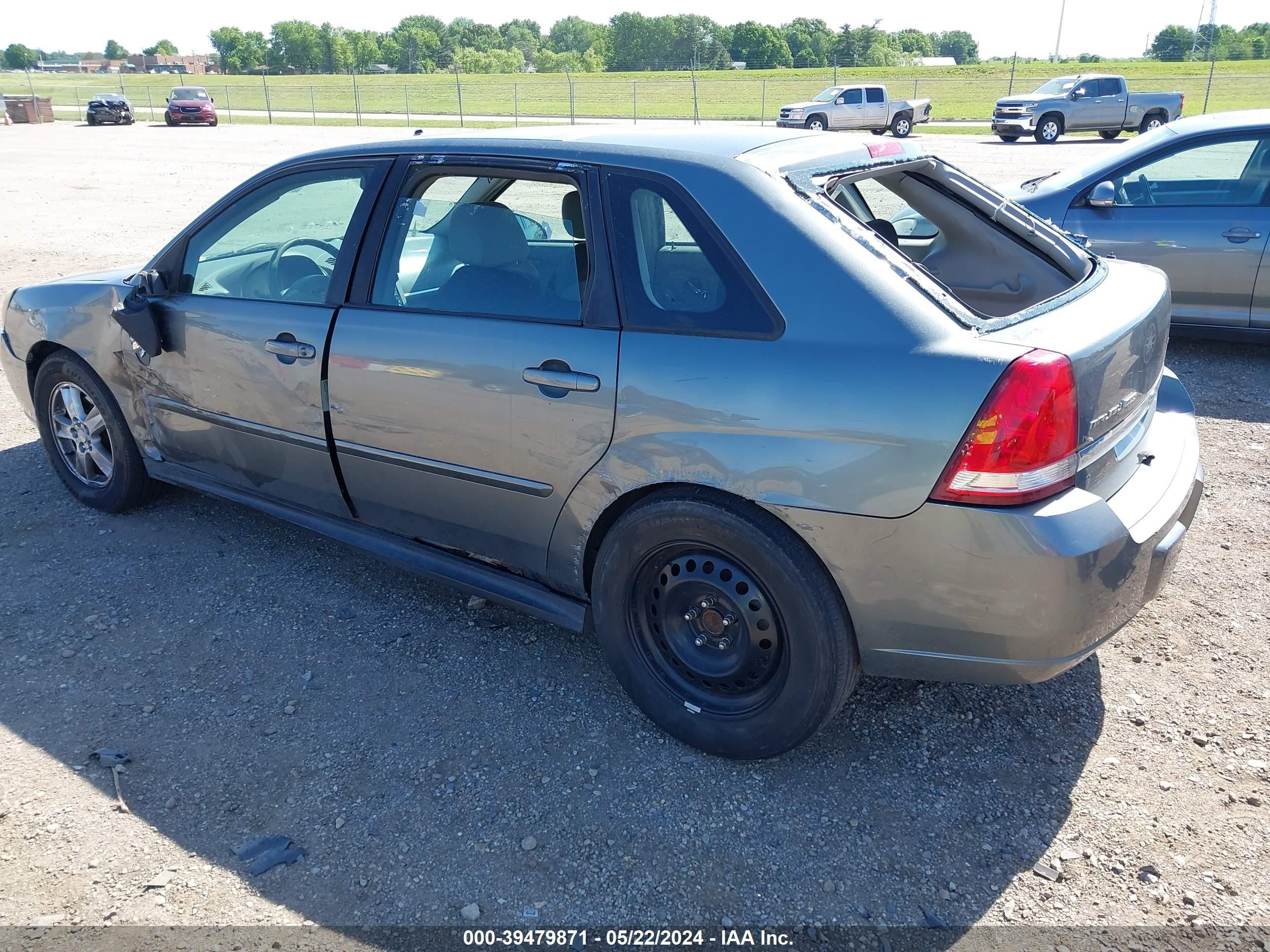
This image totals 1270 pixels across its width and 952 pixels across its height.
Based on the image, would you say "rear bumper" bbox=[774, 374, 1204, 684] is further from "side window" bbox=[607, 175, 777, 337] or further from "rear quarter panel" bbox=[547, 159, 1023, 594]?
"side window" bbox=[607, 175, 777, 337]

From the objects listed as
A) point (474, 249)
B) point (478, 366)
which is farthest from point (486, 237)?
point (478, 366)

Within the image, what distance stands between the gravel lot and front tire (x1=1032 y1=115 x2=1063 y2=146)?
2638 centimetres

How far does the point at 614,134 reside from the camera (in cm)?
332

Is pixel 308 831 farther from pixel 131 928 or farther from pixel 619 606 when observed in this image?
pixel 619 606

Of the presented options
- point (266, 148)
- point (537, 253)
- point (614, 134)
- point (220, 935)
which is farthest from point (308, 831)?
point (266, 148)

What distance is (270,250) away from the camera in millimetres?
4148

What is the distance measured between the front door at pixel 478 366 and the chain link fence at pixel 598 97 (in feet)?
115

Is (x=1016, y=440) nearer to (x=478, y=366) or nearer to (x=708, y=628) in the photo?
(x=708, y=628)

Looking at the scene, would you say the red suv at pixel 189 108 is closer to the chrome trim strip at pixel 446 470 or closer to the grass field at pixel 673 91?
the grass field at pixel 673 91

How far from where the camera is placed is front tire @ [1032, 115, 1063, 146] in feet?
89.4

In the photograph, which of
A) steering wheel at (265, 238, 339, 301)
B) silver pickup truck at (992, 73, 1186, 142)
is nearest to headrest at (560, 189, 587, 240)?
steering wheel at (265, 238, 339, 301)

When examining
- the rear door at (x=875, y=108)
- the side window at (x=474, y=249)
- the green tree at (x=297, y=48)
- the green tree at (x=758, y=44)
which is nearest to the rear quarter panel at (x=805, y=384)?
the side window at (x=474, y=249)

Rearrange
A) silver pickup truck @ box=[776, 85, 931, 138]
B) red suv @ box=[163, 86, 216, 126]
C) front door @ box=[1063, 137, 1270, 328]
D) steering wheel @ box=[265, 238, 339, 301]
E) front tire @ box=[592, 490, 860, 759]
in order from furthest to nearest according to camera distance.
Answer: red suv @ box=[163, 86, 216, 126]
silver pickup truck @ box=[776, 85, 931, 138]
front door @ box=[1063, 137, 1270, 328]
steering wheel @ box=[265, 238, 339, 301]
front tire @ box=[592, 490, 860, 759]

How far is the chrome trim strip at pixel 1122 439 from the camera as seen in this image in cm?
258
